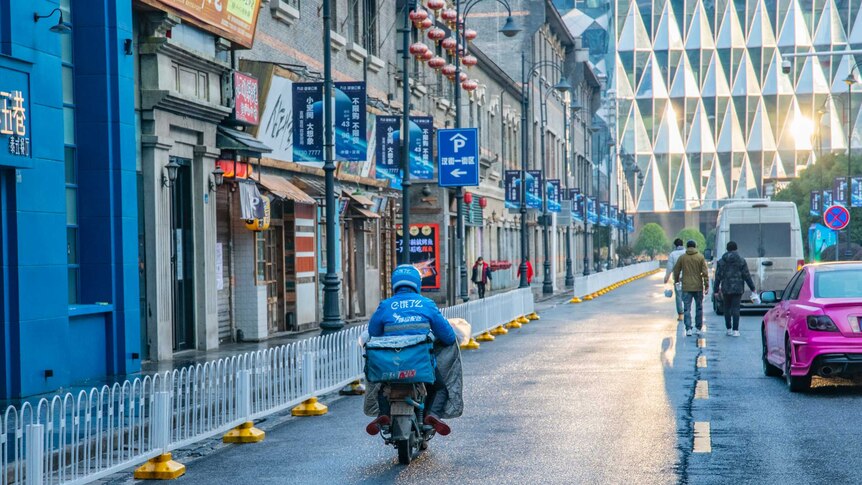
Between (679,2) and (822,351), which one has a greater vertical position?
(679,2)

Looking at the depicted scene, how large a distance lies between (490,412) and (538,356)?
729cm

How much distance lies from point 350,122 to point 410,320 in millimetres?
14311

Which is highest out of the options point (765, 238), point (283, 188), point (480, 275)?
point (283, 188)

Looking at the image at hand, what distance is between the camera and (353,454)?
36.1 feet

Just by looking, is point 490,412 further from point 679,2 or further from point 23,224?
point 679,2

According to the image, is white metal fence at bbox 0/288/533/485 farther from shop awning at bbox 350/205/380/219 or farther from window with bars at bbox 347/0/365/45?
window with bars at bbox 347/0/365/45

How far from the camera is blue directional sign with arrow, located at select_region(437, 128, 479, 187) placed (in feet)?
103

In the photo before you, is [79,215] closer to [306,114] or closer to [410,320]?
[306,114]

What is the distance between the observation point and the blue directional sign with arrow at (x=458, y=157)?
31.3m

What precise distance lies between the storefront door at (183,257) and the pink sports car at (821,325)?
394 inches

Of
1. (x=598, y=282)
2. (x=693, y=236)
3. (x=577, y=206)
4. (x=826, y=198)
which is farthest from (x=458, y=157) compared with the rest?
(x=693, y=236)

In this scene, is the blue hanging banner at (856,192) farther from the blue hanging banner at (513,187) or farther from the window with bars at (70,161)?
the window with bars at (70,161)

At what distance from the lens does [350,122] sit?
24500mm

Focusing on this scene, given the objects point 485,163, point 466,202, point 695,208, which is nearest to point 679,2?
point 695,208
